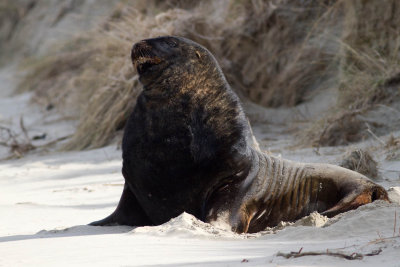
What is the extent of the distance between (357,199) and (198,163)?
3.21ft

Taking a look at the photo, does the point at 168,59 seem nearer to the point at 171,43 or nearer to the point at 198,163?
the point at 171,43

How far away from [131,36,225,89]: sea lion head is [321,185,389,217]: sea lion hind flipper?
1.01 metres

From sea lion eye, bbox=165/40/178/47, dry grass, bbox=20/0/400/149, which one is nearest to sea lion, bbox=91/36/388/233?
sea lion eye, bbox=165/40/178/47

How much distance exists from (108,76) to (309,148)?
3410mm

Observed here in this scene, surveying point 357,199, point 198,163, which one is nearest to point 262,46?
point 357,199

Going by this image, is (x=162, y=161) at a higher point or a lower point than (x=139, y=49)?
lower

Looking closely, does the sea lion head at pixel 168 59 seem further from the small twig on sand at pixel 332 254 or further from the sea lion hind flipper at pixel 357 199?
the small twig on sand at pixel 332 254

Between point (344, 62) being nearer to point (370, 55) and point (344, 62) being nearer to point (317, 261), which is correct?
point (370, 55)

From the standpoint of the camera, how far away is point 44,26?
65.6 ft

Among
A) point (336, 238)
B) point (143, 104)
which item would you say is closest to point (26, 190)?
point (143, 104)

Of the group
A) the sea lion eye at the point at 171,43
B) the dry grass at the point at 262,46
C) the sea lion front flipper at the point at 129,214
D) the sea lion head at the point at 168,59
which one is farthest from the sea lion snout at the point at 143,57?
the dry grass at the point at 262,46

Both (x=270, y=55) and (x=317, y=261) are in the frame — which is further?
(x=270, y=55)

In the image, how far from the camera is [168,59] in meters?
4.12

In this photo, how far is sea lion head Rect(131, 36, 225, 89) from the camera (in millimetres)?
4043
